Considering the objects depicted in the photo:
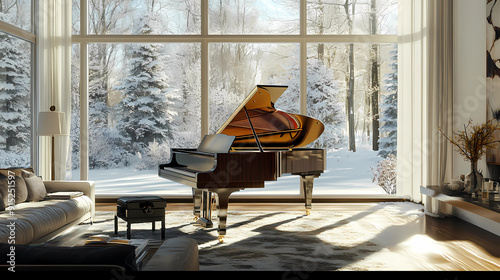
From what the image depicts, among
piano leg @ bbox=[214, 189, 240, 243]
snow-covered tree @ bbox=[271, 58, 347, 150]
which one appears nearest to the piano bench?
piano leg @ bbox=[214, 189, 240, 243]

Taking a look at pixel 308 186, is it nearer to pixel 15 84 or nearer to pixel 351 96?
pixel 351 96

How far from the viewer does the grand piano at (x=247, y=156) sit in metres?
4.40

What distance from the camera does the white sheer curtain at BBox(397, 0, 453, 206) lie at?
654cm

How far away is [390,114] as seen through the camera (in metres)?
7.16

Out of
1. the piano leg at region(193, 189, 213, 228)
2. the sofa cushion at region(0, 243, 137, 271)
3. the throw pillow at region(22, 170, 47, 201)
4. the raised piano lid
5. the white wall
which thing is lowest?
the piano leg at region(193, 189, 213, 228)

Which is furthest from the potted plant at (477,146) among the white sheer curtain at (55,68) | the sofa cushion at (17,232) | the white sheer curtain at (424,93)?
the white sheer curtain at (55,68)

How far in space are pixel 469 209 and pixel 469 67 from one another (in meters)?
2.30

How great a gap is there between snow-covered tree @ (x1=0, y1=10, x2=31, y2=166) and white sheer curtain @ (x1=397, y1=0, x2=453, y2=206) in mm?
5549

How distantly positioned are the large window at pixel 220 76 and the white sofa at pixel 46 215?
1.95m

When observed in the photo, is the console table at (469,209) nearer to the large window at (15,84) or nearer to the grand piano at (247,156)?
the grand piano at (247,156)

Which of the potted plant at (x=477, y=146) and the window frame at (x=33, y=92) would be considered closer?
the potted plant at (x=477, y=146)

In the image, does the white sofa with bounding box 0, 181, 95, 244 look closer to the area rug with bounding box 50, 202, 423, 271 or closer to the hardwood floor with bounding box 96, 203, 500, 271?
the area rug with bounding box 50, 202, 423, 271

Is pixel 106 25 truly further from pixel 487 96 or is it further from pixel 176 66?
pixel 487 96

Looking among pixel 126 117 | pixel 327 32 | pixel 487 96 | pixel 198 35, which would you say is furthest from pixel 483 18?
pixel 126 117
